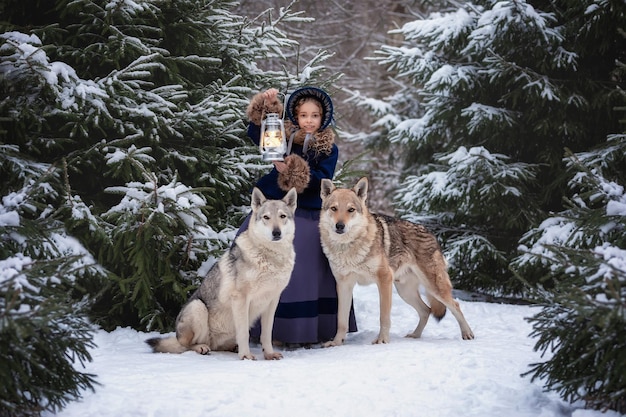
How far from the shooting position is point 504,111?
8.98 meters

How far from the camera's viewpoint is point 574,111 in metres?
8.78

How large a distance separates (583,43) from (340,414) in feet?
23.2

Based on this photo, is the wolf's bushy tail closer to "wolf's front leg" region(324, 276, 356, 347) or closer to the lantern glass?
"wolf's front leg" region(324, 276, 356, 347)

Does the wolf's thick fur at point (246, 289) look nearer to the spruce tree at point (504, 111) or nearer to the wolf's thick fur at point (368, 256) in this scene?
the wolf's thick fur at point (368, 256)

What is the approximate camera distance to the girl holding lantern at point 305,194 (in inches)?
239

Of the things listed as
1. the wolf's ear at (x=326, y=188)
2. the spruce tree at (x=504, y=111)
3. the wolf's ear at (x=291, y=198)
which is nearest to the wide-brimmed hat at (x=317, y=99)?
the wolf's ear at (x=326, y=188)

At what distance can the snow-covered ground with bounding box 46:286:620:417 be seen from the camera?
3.80 metres

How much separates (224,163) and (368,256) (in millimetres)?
2075

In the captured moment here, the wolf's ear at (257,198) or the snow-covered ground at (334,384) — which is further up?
the wolf's ear at (257,198)

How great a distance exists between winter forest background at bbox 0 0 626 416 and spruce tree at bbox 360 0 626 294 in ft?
0.11

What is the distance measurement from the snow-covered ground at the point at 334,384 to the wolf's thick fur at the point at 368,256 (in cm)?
55

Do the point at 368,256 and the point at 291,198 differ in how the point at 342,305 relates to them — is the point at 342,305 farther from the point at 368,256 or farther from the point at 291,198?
the point at 291,198

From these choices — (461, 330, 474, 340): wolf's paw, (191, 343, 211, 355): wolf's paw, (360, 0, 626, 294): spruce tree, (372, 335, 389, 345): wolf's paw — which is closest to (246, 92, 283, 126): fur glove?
(191, 343, 211, 355): wolf's paw

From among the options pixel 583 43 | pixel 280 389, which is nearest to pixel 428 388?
pixel 280 389
